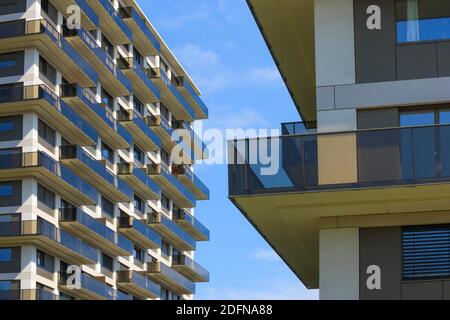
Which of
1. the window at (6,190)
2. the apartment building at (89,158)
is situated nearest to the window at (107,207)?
the apartment building at (89,158)

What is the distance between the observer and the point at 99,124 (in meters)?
73.6

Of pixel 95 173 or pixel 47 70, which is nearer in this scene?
pixel 47 70

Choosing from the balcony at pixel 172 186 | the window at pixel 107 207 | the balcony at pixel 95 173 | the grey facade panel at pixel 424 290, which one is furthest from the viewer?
the balcony at pixel 172 186

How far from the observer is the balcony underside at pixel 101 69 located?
6925cm

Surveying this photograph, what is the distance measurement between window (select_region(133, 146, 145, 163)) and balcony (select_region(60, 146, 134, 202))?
5750 mm

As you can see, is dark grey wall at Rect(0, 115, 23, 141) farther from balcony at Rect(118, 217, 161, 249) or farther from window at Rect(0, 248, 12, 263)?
balcony at Rect(118, 217, 161, 249)

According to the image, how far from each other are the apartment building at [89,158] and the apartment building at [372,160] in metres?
42.9

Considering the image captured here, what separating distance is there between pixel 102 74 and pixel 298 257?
53.0 m

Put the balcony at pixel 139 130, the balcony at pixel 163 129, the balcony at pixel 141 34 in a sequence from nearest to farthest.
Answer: the balcony at pixel 139 130 → the balcony at pixel 141 34 → the balcony at pixel 163 129

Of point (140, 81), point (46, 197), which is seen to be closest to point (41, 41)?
point (46, 197)

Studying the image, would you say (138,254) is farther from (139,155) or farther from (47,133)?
(47,133)

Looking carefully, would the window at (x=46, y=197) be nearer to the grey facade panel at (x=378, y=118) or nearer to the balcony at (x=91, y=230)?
the balcony at (x=91, y=230)

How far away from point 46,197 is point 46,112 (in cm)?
577
